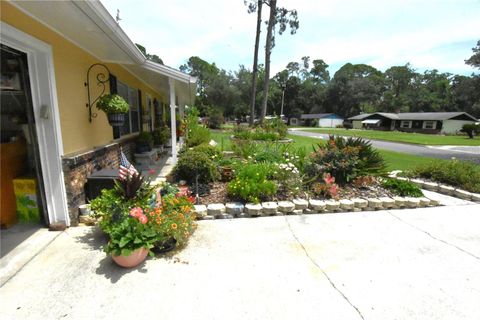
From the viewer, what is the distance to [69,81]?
344 centimetres

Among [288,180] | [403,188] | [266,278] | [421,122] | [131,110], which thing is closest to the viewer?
[266,278]

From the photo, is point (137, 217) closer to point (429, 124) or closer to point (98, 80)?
point (98, 80)

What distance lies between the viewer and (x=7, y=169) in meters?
3.08

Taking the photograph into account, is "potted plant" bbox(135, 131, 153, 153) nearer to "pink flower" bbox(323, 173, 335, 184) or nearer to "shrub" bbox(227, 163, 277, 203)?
"shrub" bbox(227, 163, 277, 203)

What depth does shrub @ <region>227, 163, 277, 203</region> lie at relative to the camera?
405cm

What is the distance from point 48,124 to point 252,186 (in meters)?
2.98

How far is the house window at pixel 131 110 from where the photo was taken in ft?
19.7

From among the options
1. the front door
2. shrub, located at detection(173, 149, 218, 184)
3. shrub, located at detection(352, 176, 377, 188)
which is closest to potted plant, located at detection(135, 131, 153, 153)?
shrub, located at detection(173, 149, 218, 184)

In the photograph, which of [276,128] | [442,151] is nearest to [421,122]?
[442,151]

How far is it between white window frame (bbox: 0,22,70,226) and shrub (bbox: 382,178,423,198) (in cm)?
→ 589

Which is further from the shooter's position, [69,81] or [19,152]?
[69,81]

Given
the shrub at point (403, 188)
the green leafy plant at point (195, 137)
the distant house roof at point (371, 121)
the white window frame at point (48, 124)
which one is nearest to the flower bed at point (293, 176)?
the shrub at point (403, 188)

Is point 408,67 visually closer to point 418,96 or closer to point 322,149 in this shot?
point 418,96

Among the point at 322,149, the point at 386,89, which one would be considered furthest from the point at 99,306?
the point at 386,89
